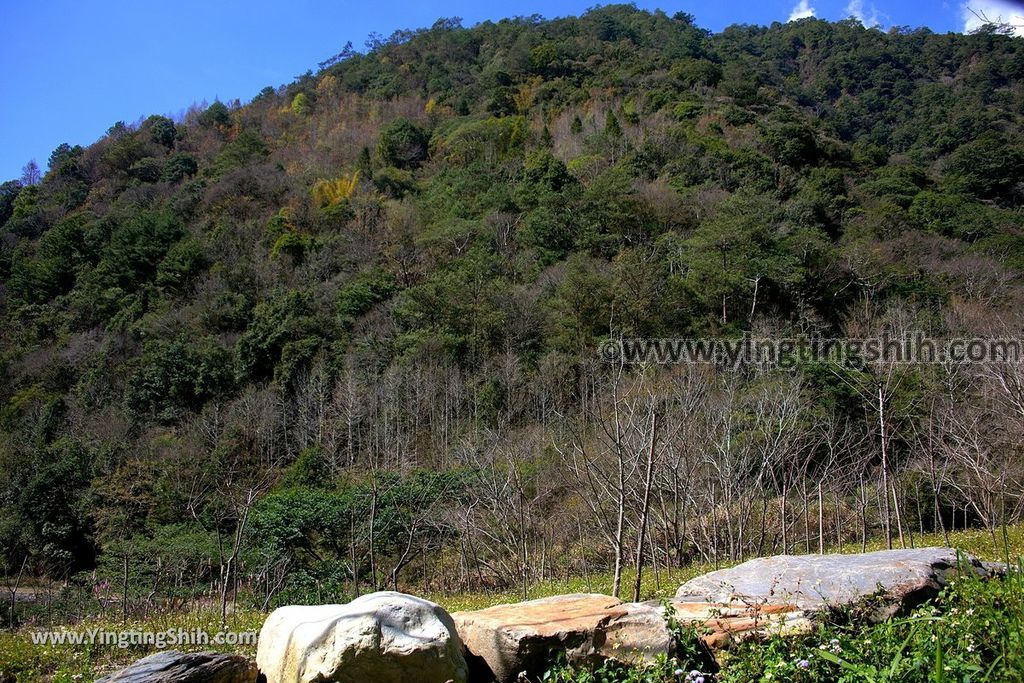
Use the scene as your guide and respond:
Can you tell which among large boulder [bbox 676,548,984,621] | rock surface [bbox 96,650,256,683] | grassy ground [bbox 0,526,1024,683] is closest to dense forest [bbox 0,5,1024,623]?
large boulder [bbox 676,548,984,621]

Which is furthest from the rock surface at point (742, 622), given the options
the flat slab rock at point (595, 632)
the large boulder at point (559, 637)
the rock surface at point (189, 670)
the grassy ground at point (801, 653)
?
the rock surface at point (189, 670)

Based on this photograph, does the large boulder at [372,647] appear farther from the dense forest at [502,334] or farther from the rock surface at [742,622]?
the dense forest at [502,334]

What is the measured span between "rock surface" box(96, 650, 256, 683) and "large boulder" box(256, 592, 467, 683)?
214 mm

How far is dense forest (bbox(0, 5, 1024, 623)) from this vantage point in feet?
39.0

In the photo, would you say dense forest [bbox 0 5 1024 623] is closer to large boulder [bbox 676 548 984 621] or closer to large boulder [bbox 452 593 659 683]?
large boulder [bbox 676 548 984 621]

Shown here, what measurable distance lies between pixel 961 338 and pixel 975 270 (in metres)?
9.79

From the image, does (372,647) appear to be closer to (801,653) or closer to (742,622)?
(742,622)

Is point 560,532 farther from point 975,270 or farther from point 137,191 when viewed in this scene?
point 137,191

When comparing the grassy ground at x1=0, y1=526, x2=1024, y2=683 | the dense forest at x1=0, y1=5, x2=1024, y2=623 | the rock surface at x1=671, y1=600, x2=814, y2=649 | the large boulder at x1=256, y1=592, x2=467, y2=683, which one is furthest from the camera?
the dense forest at x1=0, y1=5, x2=1024, y2=623

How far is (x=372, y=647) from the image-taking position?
3973 millimetres

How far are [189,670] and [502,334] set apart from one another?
21306 millimetres

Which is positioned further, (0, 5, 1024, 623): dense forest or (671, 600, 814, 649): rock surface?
(0, 5, 1024, 623): dense forest

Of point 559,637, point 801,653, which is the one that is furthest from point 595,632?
point 801,653

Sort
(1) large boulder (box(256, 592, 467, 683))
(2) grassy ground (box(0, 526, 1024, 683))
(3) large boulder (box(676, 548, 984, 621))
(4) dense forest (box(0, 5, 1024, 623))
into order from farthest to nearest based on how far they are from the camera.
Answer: (4) dense forest (box(0, 5, 1024, 623))
(3) large boulder (box(676, 548, 984, 621))
(1) large boulder (box(256, 592, 467, 683))
(2) grassy ground (box(0, 526, 1024, 683))
